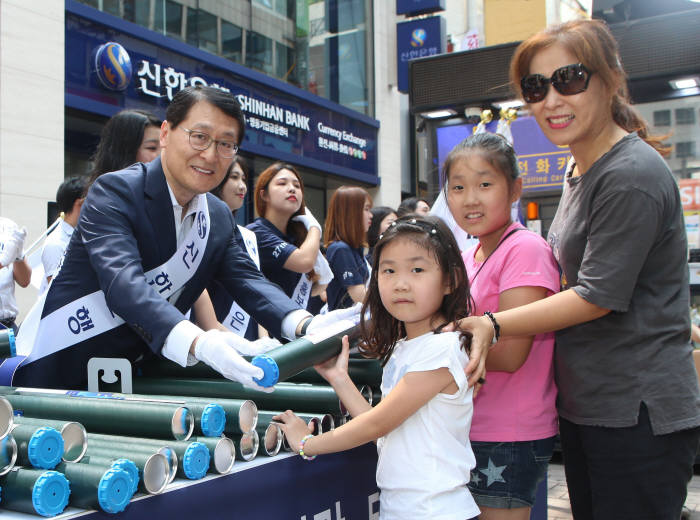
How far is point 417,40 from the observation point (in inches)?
641

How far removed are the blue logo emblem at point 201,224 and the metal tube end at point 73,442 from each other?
95 cm

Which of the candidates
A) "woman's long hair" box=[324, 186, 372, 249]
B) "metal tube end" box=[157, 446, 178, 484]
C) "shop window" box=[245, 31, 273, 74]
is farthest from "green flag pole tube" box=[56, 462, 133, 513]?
"shop window" box=[245, 31, 273, 74]

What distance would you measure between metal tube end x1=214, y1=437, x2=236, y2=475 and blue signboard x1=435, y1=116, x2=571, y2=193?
15.2ft

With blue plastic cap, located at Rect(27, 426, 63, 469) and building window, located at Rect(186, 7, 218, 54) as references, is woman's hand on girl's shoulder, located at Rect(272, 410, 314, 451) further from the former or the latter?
building window, located at Rect(186, 7, 218, 54)

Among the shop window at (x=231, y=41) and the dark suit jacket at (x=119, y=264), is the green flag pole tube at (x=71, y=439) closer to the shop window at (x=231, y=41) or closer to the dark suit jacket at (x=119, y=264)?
the dark suit jacket at (x=119, y=264)

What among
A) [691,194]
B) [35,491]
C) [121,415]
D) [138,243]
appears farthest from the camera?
[691,194]

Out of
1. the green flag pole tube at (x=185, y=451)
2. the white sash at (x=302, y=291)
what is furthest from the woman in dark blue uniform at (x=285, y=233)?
the green flag pole tube at (x=185, y=451)

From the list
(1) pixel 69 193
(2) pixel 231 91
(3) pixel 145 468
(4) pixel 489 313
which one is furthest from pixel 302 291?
(2) pixel 231 91

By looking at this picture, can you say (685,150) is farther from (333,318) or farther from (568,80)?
(333,318)

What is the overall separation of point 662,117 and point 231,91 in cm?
863

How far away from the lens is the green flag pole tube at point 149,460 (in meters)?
1.24

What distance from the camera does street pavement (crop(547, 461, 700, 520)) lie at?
13.8 ft

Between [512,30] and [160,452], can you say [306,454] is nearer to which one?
[160,452]

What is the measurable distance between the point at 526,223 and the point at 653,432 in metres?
4.27
